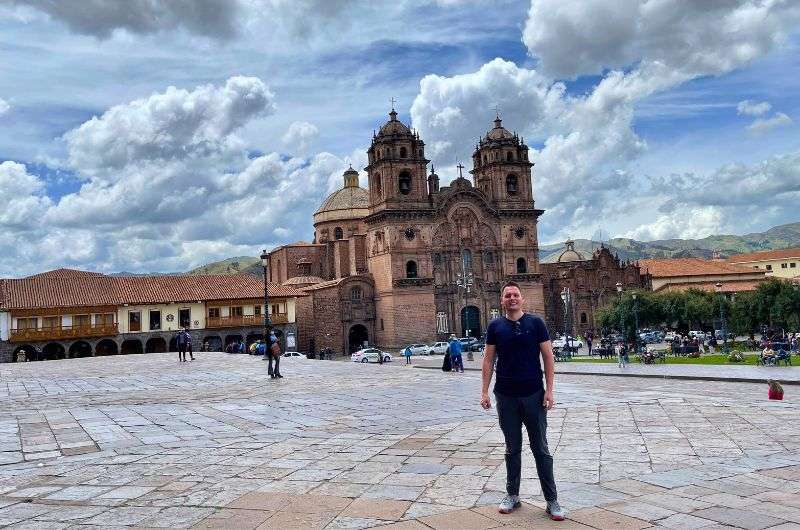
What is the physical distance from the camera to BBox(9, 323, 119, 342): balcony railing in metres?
47.1

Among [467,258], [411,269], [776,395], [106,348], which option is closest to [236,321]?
[106,348]

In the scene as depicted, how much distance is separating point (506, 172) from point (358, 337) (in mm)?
19233

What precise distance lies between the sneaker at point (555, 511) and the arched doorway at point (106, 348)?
49414 mm

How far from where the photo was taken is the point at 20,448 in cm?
909

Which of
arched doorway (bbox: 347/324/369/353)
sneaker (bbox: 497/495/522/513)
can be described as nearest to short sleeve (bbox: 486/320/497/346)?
sneaker (bbox: 497/495/522/513)

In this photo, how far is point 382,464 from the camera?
7.61 metres

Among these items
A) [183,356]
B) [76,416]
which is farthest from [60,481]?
[183,356]

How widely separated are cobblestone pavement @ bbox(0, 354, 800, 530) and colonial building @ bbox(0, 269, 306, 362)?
122 feet

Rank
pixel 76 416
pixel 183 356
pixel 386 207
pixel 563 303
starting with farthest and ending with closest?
pixel 563 303
pixel 386 207
pixel 183 356
pixel 76 416

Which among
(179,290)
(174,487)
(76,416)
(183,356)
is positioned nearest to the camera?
(174,487)

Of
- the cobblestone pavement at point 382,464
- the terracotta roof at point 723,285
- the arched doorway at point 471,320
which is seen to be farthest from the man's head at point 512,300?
the terracotta roof at point 723,285

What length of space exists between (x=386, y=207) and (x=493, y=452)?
50913mm

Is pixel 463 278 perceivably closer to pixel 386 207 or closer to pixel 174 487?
pixel 386 207

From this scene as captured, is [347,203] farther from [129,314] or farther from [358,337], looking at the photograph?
[129,314]
